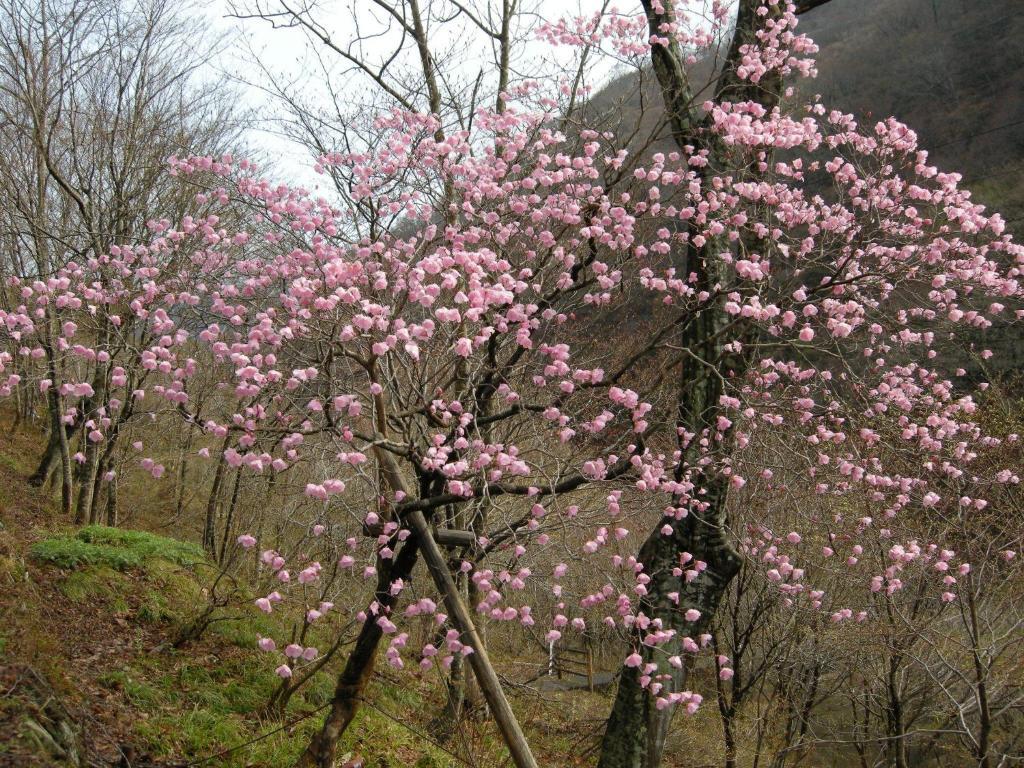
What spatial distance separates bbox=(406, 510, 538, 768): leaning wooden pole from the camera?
495 cm

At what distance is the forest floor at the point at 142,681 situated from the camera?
182 inches

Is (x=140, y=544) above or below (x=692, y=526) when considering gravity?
Result: below

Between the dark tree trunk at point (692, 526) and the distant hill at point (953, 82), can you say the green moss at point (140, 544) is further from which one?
the distant hill at point (953, 82)

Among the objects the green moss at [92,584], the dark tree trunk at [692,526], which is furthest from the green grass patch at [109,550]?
the dark tree trunk at [692,526]

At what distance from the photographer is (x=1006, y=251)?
660cm

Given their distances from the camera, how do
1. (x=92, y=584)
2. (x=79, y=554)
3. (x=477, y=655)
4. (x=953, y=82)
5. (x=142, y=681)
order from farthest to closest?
(x=953, y=82)
(x=79, y=554)
(x=92, y=584)
(x=142, y=681)
(x=477, y=655)

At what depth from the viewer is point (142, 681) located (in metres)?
6.12

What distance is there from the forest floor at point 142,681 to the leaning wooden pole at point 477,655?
0.71m

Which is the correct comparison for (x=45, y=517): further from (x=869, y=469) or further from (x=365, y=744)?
(x=869, y=469)

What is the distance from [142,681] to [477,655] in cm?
305

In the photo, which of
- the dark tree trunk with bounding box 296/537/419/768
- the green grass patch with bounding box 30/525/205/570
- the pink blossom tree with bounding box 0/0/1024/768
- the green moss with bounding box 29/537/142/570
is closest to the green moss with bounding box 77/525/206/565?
the green grass patch with bounding box 30/525/205/570

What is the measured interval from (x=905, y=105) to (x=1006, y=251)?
35564 mm

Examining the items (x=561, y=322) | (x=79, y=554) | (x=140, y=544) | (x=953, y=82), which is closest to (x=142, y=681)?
(x=79, y=554)

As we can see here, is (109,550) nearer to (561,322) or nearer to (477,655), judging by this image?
(477,655)
